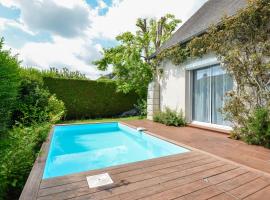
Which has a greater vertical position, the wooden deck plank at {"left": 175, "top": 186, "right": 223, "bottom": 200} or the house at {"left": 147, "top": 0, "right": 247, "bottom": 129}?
the house at {"left": 147, "top": 0, "right": 247, "bottom": 129}

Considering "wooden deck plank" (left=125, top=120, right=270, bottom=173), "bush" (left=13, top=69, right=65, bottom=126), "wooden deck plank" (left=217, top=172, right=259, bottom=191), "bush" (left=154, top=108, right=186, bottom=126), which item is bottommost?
"wooden deck plank" (left=217, top=172, right=259, bottom=191)

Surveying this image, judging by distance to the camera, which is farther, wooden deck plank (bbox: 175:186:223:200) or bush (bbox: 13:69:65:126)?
bush (bbox: 13:69:65:126)

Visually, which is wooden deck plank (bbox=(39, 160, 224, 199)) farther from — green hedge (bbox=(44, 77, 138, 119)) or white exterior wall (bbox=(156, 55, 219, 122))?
green hedge (bbox=(44, 77, 138, 119))

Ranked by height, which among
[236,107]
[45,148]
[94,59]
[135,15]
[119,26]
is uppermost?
[135,15]

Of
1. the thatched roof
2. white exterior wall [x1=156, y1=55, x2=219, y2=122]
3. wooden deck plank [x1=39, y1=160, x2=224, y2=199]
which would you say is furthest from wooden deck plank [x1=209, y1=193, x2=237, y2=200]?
white exterior wall [x1=156, y1=55, x2=219, y2=122]

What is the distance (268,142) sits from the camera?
4.79 metres

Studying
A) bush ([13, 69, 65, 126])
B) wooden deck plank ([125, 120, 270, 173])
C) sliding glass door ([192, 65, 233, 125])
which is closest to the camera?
wooden deck plank ([125, 120, 270, 173])

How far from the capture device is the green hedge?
1220cm

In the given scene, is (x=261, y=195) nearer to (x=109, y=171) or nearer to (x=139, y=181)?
(x=139, y=181)

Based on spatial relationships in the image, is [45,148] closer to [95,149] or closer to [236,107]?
[95,149]

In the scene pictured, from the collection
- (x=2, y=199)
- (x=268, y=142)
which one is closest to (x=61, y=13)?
(x=2, y=199)

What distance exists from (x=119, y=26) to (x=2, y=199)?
49.4 ft

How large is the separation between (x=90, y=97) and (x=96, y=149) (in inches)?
294

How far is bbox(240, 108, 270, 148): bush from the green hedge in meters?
10.3
